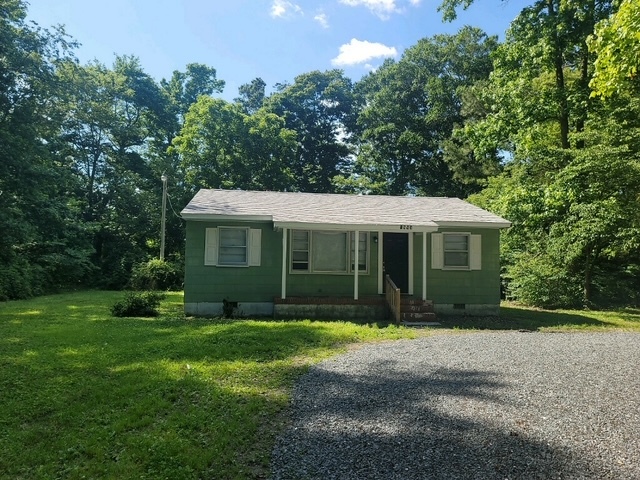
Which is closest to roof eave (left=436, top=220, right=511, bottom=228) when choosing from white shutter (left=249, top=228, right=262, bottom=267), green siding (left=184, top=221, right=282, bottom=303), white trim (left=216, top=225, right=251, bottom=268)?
green siding (left=184, top=221, right=282, bottom=303)

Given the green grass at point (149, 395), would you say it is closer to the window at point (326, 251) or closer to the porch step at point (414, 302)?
the porch step at point (414, 302)

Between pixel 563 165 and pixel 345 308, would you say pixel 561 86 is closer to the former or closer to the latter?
pixel 563 165

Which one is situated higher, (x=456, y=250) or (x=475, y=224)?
(x=475, y=224)

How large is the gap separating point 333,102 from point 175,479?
121 ft

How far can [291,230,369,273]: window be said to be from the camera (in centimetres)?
1251

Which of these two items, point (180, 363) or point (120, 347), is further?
point (120, 347)

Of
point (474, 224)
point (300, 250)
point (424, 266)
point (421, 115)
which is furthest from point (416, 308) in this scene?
point (421, 115)

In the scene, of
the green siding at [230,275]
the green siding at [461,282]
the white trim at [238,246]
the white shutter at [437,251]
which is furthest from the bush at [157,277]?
the white shutter at [437,251]

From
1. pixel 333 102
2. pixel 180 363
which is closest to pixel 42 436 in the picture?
pixel 180 363

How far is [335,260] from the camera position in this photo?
12625 millimetres

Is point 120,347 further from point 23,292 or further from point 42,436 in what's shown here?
point 23,292

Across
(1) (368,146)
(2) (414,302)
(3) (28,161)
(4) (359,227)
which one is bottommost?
(2) (414,302)

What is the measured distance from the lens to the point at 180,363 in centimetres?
630

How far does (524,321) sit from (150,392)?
9.92m
